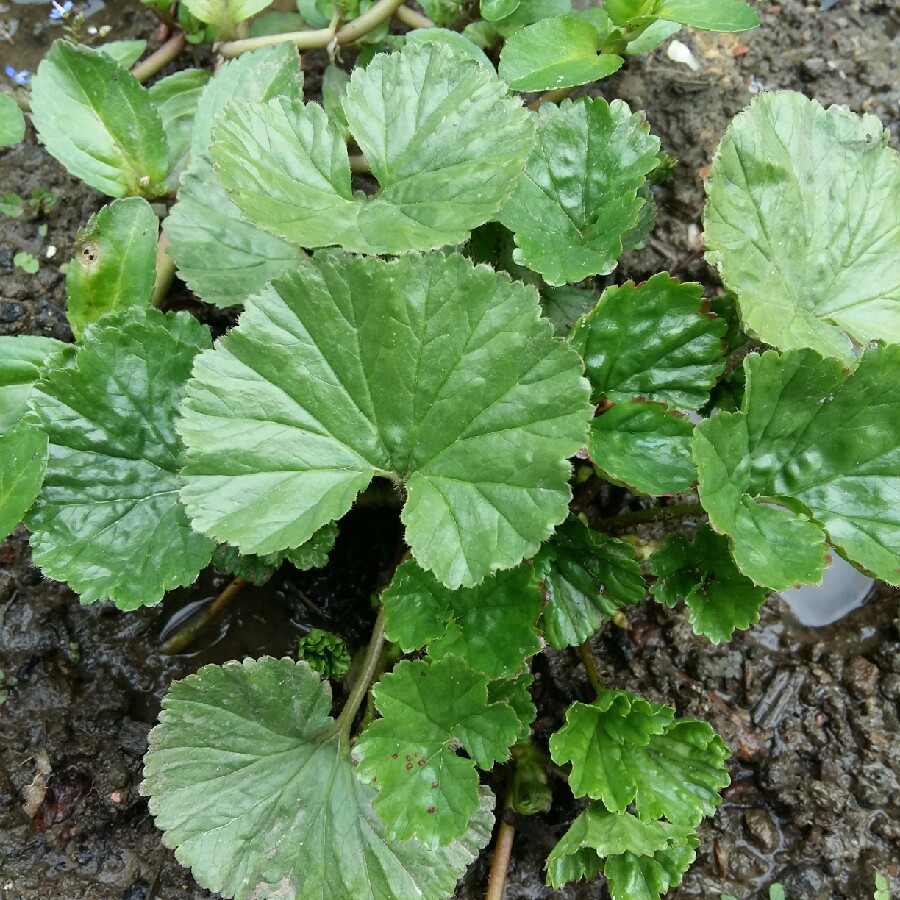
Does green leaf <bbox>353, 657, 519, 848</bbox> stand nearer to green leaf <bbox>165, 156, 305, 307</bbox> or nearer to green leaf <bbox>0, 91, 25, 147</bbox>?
green leaf <bbox>165, 156, 305, 307</bbox>

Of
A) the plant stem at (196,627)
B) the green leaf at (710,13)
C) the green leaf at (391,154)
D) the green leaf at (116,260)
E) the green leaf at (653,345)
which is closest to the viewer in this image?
the green leaf at (391,154)

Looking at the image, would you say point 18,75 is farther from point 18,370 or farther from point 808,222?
point 808,222

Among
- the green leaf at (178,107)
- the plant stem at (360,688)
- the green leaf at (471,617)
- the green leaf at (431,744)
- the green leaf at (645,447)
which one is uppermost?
the green leaf at (178,107)

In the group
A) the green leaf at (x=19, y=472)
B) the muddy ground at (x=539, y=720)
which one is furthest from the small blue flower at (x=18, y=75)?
the green leaf at (x=19, y=472)

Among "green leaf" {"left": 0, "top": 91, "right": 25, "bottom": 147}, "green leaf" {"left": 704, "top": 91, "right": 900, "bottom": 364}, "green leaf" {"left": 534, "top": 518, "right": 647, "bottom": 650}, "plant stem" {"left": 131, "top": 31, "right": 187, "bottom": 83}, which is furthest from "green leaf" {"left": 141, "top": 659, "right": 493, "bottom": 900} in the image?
"plant stem" {"left": 131, "top": 31, "right": 187, "bottom": 83}

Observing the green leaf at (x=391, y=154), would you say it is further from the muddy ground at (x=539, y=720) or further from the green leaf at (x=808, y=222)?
the muddy ground at (x=539, y=720)

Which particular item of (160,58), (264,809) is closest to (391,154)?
(160,58)
